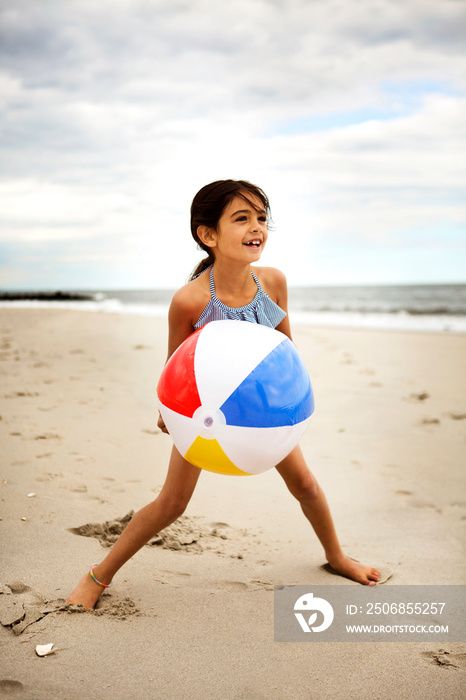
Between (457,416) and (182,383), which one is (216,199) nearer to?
(182,383)

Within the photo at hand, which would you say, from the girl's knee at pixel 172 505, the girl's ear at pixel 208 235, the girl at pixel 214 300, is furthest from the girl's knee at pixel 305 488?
the girl's ear at pixel 208 235

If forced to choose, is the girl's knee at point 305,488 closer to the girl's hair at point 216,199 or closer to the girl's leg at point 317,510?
the girl's leg at point 317,510

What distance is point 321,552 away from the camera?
345cm

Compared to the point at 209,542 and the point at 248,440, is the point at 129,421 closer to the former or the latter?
the point at 209,542

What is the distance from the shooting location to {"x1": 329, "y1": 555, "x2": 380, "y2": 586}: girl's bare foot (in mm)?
3070

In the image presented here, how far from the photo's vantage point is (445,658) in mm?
2408

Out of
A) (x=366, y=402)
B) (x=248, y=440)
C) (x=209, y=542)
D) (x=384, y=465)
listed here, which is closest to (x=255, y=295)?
(x=248, y=440)

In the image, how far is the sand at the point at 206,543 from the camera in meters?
2.24

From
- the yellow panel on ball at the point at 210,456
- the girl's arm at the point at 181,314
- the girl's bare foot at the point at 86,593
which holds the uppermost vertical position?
the girl's arm at the point at 181,314

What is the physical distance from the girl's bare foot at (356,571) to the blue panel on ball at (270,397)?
122cm

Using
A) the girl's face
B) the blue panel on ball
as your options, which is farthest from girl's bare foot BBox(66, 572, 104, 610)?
the girl's face

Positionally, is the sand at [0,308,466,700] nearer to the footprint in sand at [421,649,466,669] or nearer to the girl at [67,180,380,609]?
the footprint in sand at [421,649,466,669]

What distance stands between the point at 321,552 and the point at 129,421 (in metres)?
2.81

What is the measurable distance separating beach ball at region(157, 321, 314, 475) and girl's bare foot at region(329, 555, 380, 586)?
114 centimetres
